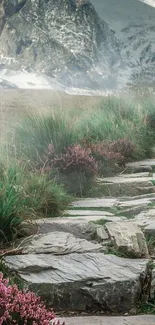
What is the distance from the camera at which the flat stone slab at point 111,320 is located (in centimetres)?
373

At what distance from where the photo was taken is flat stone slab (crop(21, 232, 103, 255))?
466cm

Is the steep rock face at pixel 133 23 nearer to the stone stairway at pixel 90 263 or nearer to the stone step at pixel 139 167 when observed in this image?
the stone step at pixel 139 167

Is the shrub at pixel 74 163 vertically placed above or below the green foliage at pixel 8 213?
below

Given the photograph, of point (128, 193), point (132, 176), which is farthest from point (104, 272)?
point (132, 176)

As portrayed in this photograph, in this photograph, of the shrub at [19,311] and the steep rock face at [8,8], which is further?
the steep rock face at [8,8]

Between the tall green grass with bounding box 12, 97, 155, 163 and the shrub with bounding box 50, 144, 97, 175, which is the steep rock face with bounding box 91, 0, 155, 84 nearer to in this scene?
the tall green grass with bounding box 12, 97, 155, 163

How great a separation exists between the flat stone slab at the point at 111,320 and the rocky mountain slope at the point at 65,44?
134162 millimetres

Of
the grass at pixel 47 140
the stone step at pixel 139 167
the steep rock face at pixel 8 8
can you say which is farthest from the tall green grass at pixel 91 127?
the steep rock face at pixel 8 8

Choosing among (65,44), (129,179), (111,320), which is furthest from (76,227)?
(65,44)

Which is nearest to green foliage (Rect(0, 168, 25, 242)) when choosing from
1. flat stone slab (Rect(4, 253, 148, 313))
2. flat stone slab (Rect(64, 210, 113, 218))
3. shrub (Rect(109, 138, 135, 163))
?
flat stone slab (Rect(4, 253, 148, 313))

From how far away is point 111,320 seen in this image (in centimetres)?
381

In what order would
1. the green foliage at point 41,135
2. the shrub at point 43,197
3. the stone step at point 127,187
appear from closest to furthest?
the shrub at point 43,197, the stone step at point 127,187, the green foliage at point 41,135

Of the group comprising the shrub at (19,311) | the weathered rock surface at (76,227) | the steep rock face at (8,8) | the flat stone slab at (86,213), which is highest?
the shrub at (19,311)

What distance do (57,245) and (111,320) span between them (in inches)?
41.4
